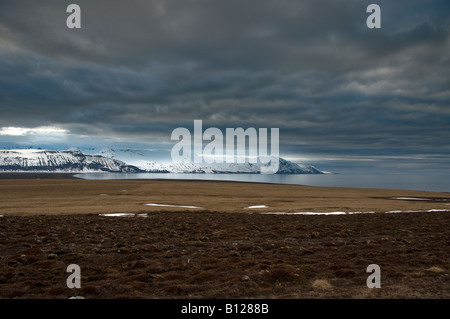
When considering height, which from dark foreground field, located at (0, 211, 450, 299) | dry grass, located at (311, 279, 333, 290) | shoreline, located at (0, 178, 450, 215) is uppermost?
dry grass, located at (311, 279, 333, 290)

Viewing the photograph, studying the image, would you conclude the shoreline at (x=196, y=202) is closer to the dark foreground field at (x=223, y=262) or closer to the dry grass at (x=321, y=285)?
the dark foreground field at (x=223, y=262)

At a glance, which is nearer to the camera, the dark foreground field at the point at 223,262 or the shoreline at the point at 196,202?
the dark foreground field at the point at 223,262

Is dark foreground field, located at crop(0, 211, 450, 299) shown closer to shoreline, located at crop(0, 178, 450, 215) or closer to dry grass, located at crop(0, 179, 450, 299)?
dry grass, located at crop(0, 179, 450, 299)

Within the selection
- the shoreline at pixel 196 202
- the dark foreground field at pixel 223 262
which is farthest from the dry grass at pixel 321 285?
the shoreline at pixel 196 202

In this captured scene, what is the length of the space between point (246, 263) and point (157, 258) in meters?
4.24

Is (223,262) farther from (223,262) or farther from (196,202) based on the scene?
(196,202)

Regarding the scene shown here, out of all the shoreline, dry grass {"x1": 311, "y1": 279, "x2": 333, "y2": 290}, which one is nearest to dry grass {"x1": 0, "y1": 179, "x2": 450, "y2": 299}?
dry grass {"x1": 311, "y1": 279, "x2": 333, "y2": 290}

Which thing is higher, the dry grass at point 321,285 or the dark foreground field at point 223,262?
the dry grass at point 321,285

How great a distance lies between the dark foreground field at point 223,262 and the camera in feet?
32.3

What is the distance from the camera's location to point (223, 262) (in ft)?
45.0

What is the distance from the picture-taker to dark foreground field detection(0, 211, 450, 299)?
9.84m

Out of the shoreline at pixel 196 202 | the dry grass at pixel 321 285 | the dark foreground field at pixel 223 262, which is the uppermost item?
the dry grass at pixel 321 285
